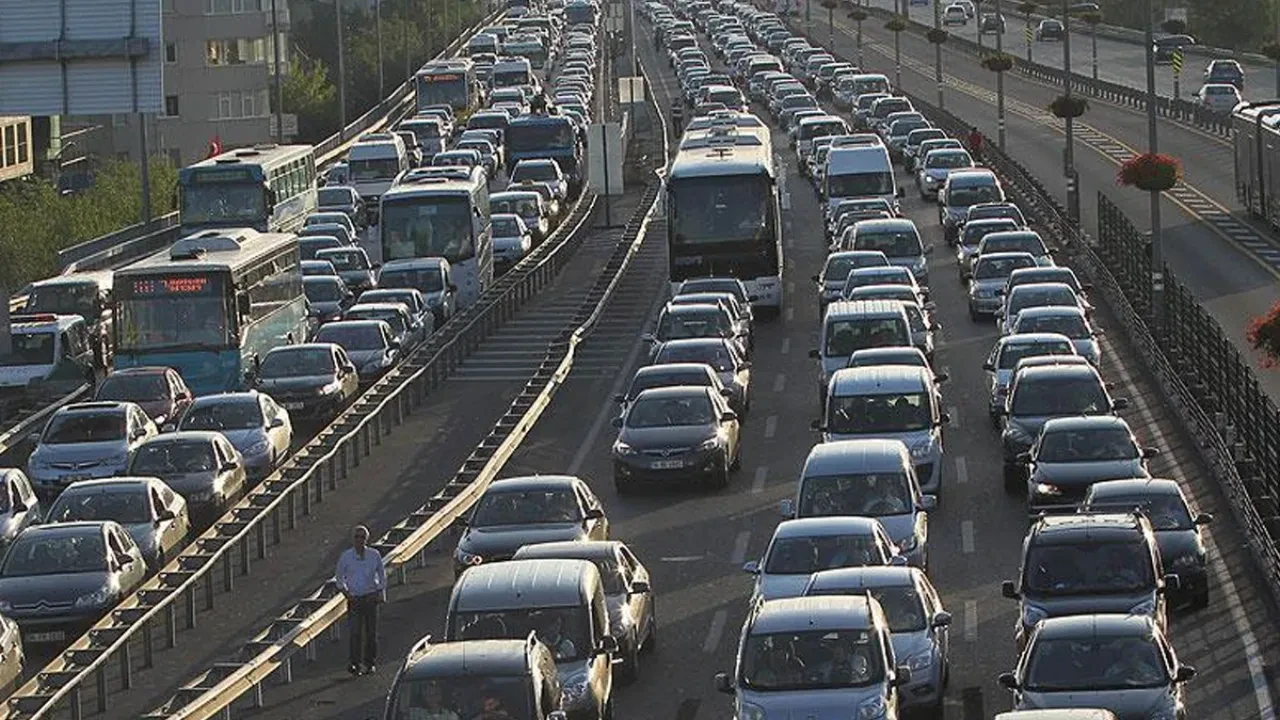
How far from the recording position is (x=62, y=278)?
60969 mm

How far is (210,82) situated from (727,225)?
88.9 metres

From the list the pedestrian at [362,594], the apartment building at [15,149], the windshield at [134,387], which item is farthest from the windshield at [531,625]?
the apartment building at [15,149]

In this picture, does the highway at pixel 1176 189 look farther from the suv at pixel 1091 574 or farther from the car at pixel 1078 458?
the suv at pixel 1091 574

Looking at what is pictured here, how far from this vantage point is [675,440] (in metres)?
41.0

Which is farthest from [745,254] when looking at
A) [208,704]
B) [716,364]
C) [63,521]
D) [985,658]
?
[208,704]

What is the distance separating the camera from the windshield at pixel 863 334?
154 ft

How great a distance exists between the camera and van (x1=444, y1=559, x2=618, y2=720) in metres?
26.3

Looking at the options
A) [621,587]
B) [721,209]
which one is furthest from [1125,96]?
[621,587]

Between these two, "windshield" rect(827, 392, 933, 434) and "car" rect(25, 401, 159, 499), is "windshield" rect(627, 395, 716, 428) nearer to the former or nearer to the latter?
"windshield" rect(827, 392, 933, 434)

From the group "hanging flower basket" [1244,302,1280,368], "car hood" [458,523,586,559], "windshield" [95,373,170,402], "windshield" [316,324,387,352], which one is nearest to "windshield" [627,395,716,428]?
"car hood" [458,523,586,559]

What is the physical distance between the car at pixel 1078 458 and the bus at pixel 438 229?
30064mm

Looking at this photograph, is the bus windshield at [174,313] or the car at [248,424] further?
the bus windshield at [174,313]

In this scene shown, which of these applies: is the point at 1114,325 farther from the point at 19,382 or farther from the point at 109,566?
the point at 109,566

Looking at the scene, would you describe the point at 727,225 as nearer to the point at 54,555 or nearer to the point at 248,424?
the point at 248,424
